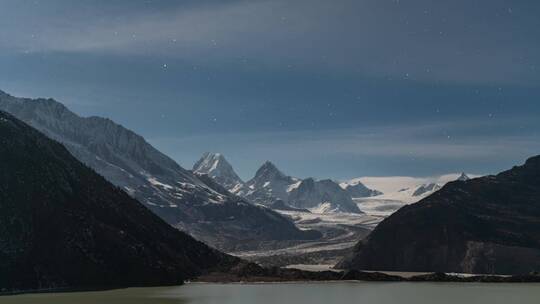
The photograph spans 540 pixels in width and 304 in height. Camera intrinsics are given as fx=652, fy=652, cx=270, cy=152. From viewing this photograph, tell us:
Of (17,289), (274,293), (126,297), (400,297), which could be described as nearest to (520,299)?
(400,297)

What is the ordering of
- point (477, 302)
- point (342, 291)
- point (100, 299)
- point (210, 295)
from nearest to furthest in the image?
point (477, 302) → point (100, 299) → point (210, 295) → point (342, 291)

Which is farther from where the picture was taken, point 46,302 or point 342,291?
point 342,291

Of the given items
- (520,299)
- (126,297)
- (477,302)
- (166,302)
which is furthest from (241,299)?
(520,299)

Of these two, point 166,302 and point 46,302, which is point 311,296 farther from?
point 46,302

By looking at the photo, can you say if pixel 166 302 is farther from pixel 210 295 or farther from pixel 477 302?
pixel 477 302

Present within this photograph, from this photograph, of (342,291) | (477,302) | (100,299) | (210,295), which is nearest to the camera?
(477,302)

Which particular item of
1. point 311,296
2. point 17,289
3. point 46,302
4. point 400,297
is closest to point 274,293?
point 311,296

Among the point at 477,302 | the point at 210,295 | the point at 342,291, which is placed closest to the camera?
the point at 477,302

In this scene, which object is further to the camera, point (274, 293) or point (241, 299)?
point (274, 293)
